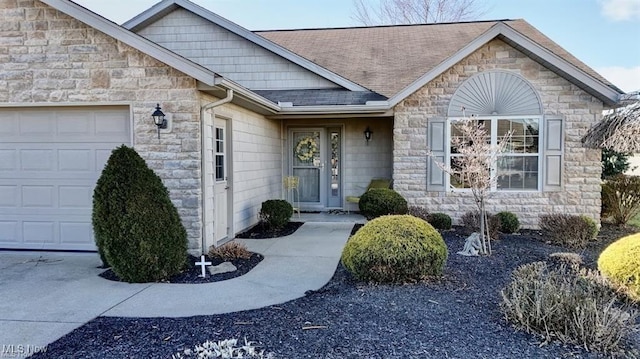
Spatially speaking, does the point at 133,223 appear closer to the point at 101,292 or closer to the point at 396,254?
the point at 101,292

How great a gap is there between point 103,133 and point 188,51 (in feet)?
16.8

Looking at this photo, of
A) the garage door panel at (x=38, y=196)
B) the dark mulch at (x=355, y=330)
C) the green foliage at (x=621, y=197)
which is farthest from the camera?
the green foliage at (x=621, y=197)

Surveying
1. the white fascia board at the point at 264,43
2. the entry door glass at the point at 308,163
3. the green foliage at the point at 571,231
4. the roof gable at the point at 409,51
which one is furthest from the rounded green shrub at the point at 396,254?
the entry door glass at the point at 308,163

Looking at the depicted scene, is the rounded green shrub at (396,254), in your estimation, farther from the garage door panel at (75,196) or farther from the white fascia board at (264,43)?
the white fascia board at (264,43)

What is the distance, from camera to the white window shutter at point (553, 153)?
8883 mm

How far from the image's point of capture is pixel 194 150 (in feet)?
20.2

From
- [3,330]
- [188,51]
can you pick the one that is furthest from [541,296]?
[188,51]

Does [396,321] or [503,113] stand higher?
[503,113]

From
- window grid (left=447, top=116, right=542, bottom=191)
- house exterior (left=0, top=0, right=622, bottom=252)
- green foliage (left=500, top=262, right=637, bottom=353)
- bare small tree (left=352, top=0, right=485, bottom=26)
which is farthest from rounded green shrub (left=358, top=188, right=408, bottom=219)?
bare small tree (left=352, top=0, right=485, bottom=26)

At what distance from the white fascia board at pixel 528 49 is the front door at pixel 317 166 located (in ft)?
9.04

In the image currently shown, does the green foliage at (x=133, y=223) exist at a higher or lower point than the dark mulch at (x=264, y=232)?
higher

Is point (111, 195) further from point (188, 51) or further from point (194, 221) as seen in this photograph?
point (188, 51)

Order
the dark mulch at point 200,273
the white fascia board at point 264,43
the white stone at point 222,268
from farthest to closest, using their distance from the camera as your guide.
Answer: the white fascia board at point 264,43 < the white stone at point 222,268 < the dark mulch at point 200,273

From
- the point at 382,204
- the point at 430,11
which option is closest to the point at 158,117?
the point at 382,204
